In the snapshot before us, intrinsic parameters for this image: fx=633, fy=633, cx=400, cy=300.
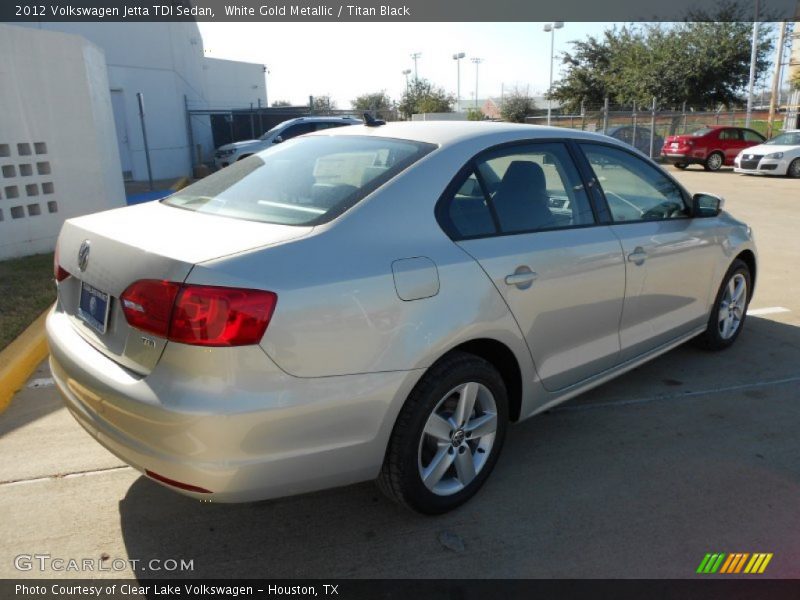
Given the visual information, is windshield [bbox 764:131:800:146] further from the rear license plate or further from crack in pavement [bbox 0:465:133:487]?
the rear license plate

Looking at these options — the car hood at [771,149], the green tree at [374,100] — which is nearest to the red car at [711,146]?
the car hood at [771,149]

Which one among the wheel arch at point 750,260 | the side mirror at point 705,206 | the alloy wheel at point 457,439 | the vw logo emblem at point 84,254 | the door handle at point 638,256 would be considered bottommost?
the alloy wheel at point 457,439

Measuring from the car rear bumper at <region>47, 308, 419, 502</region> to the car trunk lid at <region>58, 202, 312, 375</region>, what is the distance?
0.36 ft

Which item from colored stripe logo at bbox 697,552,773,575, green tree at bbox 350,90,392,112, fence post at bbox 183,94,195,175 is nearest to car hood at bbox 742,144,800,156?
fence post at bbox 183,94,195,175

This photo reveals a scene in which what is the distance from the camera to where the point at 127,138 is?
17578 mm

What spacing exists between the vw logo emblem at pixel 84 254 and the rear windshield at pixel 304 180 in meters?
0.49

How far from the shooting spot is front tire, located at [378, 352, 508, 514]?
2.63 meters

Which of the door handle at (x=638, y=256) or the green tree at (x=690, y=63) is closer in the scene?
the door handle at (x=638, y=256)

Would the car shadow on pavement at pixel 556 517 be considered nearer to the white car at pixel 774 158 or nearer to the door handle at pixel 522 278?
the door handle at pixel 522 278

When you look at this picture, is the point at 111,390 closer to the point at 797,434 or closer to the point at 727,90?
the point at 797,434

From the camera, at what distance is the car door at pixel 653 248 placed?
3.70m

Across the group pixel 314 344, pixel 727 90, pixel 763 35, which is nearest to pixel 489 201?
pixel 314 344

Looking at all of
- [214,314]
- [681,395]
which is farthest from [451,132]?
[681,395]

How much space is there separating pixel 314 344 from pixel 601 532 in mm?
1586
